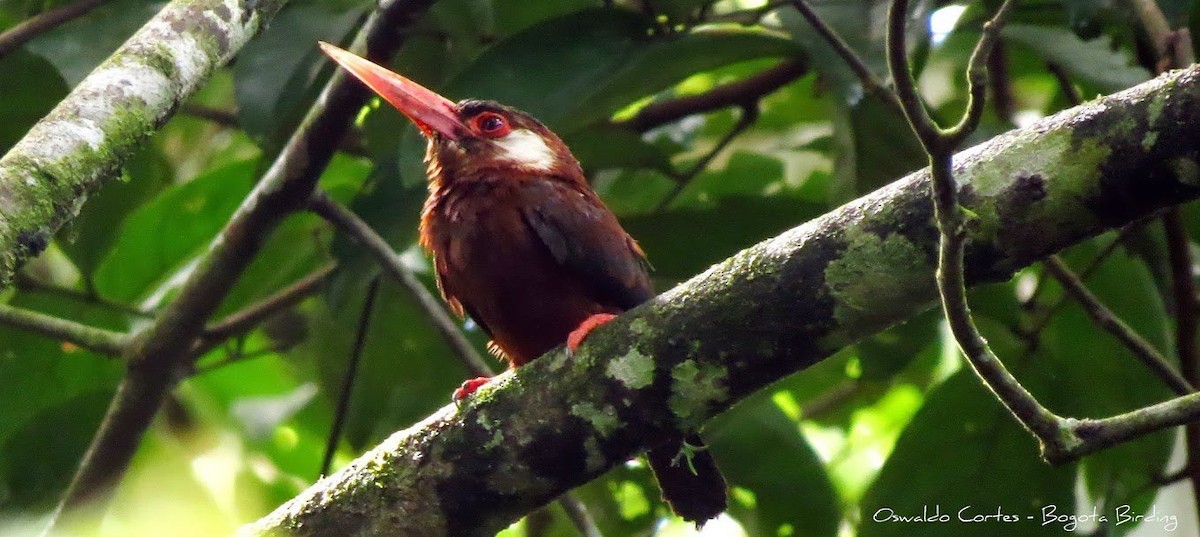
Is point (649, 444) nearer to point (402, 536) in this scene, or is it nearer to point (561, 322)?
point (402, 536)

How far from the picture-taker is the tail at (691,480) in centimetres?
289

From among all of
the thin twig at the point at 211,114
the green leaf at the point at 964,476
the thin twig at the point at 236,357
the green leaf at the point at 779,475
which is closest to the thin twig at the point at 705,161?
the green leaf at the point at 779,475

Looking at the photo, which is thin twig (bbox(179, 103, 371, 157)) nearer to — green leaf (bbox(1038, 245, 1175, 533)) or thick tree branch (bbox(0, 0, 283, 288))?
thick tree branch (bbox(0, 0, 283, 288))

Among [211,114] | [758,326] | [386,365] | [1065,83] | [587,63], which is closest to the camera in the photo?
[758,326]

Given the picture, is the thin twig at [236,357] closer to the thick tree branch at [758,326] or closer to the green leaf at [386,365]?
the green leaf at [386,365]

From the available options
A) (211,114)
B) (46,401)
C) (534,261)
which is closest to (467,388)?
(534,261)

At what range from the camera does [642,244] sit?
3578 mm

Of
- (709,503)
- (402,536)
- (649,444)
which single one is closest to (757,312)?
(649,444)

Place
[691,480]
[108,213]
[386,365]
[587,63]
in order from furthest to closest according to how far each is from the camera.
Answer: [386,365] < [108,213] < [587,63] < [691,480]

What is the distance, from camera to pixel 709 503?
296 cm

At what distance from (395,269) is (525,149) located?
454 millimetres

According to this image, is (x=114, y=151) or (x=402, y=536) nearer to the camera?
(x=114, y=151)

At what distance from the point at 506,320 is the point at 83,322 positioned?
5.63 ft

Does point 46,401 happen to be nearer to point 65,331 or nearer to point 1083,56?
point 65,331
